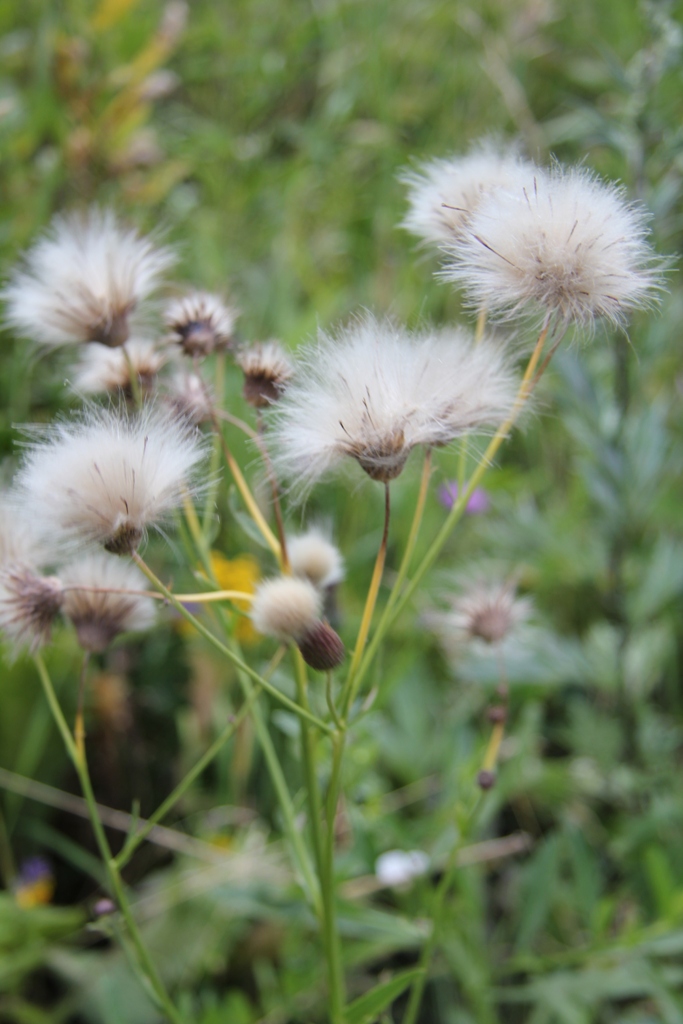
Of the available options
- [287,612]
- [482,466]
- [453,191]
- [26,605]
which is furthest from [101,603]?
[453,191]

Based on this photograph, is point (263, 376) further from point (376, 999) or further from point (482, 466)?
point (376, 999)

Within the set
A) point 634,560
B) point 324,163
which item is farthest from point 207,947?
point 324,163

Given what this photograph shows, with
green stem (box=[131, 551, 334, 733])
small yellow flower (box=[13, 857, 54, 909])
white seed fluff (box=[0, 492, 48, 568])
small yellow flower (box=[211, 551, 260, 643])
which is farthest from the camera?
small yellow flower (box=[211, 551, 260, 643])

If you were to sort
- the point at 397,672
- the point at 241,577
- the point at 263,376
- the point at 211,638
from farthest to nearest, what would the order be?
the point at 241,577
the point at 397,672
the point at 263,376
the point at 211,638

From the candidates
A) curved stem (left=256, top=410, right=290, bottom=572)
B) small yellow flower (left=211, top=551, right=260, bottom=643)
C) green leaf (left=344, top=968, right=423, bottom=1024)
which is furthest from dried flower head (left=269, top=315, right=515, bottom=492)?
small yellow flower (left=211, top=551, right=260, bottom=643)

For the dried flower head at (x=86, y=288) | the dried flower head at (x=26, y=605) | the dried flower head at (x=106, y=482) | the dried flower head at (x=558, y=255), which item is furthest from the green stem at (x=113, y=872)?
the dried flower head at (x=558, y=255)

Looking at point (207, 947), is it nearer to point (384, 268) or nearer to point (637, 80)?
point (637, 80)

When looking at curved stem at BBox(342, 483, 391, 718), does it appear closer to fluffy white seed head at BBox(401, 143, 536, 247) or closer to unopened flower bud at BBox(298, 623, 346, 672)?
unopened flower bud at BBox(298, 623, 346, 672)
